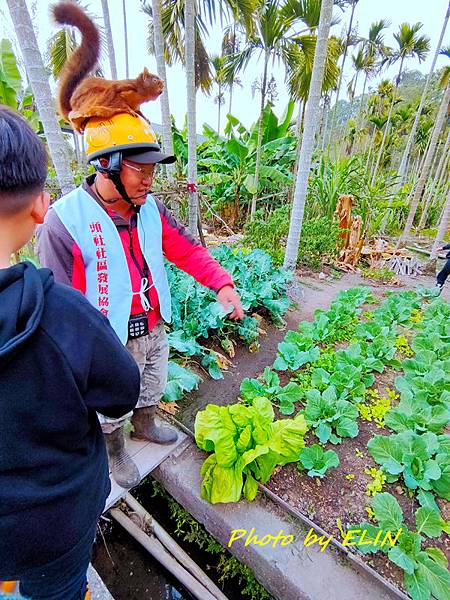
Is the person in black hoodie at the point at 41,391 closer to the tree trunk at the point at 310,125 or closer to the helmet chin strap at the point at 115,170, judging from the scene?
the helmet chin strap at the point at 115,170

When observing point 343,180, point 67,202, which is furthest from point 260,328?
point 343,180

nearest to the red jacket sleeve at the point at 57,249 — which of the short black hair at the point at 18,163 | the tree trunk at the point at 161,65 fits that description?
the short black hair at the point at 18,163

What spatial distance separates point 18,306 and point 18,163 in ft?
0.95

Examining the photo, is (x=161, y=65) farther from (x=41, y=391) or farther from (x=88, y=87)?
(x=41, y=391)

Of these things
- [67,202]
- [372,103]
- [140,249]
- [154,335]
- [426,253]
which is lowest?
[426,253]

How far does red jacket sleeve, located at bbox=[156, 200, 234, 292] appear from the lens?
1724 mm

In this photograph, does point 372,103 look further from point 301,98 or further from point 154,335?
point 154,335

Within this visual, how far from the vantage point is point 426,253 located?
8453 mm

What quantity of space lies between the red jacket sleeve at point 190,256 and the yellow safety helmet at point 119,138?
0.39m

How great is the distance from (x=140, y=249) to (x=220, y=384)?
1750 millimetres

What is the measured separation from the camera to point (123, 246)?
1.48 meters

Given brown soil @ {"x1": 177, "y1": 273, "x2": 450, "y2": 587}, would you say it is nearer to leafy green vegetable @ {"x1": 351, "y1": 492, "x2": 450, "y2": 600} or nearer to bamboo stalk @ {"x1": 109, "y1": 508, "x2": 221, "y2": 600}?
leafy green vegetable @ {"x1": 351, "y1": 492, "x2": 450, "y2": 600}

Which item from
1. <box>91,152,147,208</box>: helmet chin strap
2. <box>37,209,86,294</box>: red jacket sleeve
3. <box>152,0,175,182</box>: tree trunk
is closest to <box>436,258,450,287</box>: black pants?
<box>152,0,175,182</box>: tree trunk

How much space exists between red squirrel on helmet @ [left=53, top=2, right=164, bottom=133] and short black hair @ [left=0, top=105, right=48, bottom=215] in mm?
820
